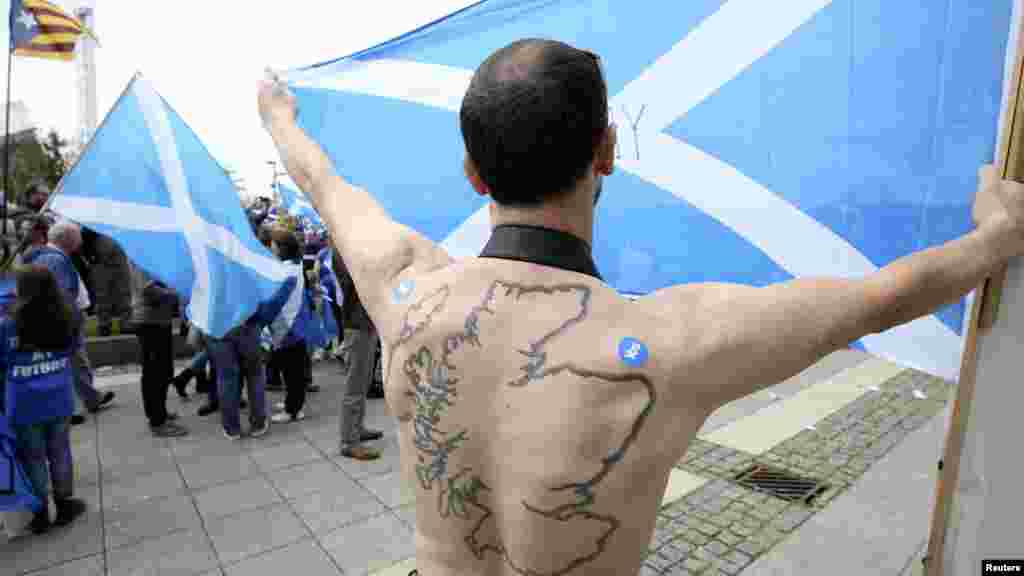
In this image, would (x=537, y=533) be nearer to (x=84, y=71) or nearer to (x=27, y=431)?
(x=27, y=431)

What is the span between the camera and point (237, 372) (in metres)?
5.14

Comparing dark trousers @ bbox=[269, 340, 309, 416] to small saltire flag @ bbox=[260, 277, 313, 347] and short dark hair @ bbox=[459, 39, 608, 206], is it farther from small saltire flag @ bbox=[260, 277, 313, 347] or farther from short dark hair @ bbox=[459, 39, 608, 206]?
short dark hair @ bbox=[459, 39, 608, 206]

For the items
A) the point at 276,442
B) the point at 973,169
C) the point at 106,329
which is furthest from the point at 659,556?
the point at 106,329

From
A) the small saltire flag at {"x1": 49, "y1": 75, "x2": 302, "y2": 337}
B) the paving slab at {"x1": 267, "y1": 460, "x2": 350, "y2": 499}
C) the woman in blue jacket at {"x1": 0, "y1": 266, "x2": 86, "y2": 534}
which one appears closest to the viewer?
the woman in blue jacket at {"x1": 0, "y1": 266, "x2": 86, "y2": 534}

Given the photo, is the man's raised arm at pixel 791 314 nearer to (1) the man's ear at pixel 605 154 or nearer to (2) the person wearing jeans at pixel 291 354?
(1) the man's ear at pixel 605 154

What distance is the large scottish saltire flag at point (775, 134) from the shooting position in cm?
135

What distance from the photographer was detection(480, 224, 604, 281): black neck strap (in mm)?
1041

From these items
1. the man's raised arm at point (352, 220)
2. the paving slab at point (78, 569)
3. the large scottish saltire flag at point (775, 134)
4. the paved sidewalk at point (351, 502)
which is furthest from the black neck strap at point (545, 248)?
the paving slab at point (78, 569)

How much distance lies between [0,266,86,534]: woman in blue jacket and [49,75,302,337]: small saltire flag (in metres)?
0.52

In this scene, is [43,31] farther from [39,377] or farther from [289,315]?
[39,377]

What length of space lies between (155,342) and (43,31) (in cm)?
300

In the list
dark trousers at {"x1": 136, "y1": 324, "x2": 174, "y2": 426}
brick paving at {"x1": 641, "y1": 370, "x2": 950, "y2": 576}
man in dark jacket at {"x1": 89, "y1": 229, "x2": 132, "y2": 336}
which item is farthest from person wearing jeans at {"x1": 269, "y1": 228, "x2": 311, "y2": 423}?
brick paving at {"x1": 641, "y1": 370, "x2": 950, "y2": 576}

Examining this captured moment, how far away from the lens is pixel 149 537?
3.53 m

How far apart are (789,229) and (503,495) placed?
106 centimetres
